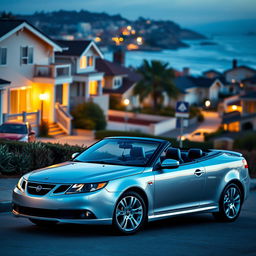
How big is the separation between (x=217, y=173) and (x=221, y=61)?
186m

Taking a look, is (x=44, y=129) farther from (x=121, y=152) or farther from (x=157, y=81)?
(x=157, y=81)

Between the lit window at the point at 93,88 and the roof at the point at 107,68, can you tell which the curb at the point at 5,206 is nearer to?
the lit window at the point at 93,88

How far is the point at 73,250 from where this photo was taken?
8906 millimetres

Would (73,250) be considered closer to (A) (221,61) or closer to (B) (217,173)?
(B) (217,173)

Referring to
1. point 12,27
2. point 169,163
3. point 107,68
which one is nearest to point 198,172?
point 169,163

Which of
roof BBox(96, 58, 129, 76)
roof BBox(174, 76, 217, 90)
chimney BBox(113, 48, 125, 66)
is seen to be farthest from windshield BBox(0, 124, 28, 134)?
roof BBox(174, 76, 217, 90)

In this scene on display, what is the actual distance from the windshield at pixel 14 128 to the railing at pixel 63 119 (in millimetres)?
17205

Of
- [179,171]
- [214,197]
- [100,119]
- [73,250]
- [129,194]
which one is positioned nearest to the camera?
[73,250]

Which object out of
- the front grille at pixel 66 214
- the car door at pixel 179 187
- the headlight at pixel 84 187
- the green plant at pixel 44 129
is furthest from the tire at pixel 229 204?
the green plant at pixel 44 129

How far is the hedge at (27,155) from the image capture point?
1698 cm

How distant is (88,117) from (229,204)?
135ft

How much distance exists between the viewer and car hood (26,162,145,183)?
32.6 ft

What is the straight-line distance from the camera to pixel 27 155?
17219mm

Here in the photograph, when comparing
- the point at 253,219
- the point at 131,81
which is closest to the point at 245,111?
the point at 131,81
